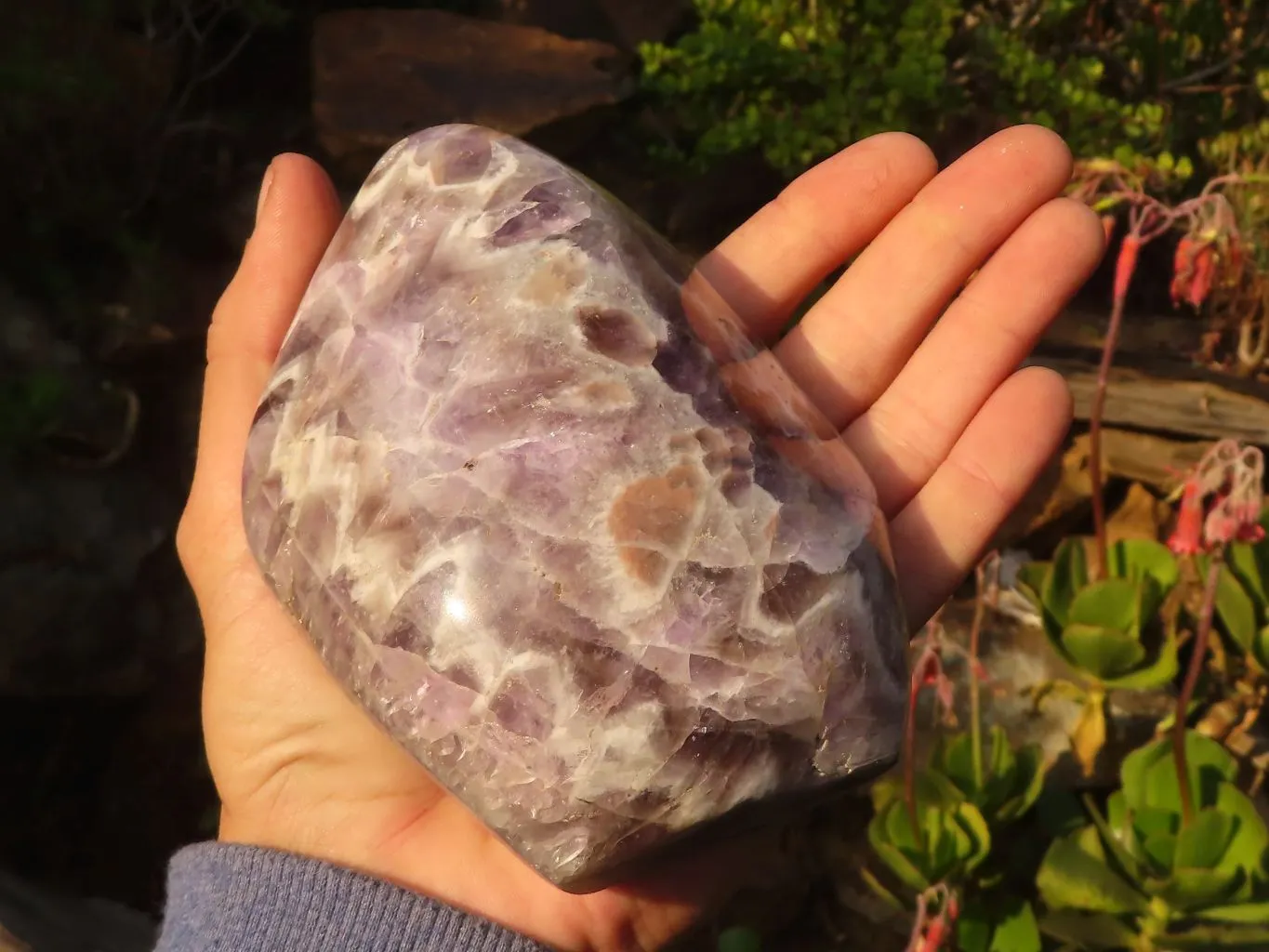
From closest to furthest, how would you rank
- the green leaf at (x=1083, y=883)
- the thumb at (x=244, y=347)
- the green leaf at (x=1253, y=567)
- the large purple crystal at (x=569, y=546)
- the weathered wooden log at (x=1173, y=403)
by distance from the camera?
the large purple crystal at (x=569, y=546) < the thumb at (x=244, y=347) < the green leaf at (x=1083, y=883) < the green leaf at (x=1253, y=567) < the weathered wooden log at (x=1173, y=403)

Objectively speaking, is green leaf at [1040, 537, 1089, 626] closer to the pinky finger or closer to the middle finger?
the pinky finger

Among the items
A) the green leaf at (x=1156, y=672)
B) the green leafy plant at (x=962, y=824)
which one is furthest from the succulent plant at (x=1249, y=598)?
the green leafy plant at (x=962, y=824)

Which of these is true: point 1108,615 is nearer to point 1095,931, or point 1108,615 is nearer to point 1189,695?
point 1189,695

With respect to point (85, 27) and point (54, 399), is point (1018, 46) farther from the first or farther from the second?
point (54, 399)

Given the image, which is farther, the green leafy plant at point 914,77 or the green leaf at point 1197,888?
the green leafy plant at point 914,77

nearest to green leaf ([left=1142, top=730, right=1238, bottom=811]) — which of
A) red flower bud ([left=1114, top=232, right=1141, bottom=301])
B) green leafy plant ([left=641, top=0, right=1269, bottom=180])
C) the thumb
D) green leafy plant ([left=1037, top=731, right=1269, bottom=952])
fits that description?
green leafy plant ([left=1037, top=731, right=1269, bottom=952])

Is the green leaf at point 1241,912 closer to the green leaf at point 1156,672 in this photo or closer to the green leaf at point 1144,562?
the green leaf at point 1156,672

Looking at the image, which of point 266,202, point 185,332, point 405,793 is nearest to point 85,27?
point 185,332
